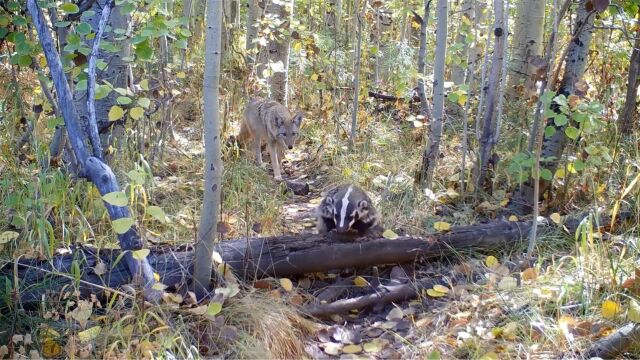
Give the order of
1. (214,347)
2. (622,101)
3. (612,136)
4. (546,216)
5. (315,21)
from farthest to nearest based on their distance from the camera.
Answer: (315,21) < (622,101) < (612,136) < (546,216) < (214,347)

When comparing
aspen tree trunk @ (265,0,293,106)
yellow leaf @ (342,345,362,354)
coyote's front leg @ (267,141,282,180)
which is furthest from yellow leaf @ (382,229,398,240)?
aspen tree trunk @ (265,0,293,106)

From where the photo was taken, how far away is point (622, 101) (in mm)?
7824

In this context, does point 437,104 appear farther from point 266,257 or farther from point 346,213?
point 266,257

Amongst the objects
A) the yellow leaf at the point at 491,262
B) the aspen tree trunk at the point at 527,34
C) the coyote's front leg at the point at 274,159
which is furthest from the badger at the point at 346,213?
the aspen tree trunk at the point at 527,34

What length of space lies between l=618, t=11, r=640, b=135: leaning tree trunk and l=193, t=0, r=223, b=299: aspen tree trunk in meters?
4.91

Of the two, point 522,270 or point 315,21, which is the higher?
point 315,21

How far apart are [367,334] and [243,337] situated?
996mm

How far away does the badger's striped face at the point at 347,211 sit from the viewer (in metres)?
5.65

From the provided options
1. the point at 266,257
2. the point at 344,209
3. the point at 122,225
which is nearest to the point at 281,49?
the point at 344,209

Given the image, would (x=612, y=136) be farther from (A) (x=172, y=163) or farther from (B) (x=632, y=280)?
(A) (x=172, y=163)

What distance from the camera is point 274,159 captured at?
29.9ft

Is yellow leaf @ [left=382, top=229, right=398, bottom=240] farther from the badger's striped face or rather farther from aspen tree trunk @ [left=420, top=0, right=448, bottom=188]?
aspen tree trunk @ [left=420, top=0, right=448, bottom=188]

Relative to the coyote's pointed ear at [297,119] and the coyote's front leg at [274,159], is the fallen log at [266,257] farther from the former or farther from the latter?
the coyote's pointed ear at [297,119]

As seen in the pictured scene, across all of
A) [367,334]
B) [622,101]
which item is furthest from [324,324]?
[622,101]
